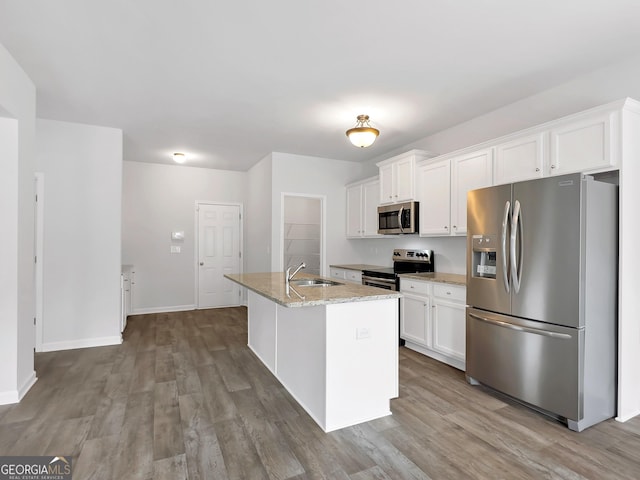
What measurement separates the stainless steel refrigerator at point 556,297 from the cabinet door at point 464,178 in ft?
2.23

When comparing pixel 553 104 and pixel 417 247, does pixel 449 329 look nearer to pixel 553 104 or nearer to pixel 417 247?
pixel 417 247

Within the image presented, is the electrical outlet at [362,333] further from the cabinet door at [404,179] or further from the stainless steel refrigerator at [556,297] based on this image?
the cabinet door at [404,179]

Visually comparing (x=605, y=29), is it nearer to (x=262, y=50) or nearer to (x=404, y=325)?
(x=262, y=50)

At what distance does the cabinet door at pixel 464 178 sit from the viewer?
3.43 metres

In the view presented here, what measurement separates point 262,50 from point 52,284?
354 cm

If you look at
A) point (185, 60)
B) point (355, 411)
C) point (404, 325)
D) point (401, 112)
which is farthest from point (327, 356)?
point (401, 112)

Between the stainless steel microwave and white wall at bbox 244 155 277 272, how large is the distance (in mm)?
1736

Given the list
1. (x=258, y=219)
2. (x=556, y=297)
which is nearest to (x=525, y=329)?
(x=556, y=297)

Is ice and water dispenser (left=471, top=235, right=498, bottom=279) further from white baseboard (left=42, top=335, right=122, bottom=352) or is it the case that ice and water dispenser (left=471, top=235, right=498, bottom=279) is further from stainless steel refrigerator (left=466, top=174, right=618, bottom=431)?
white baseboard (left=42, top=335, right=122, bottom=352)

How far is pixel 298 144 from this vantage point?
497cm

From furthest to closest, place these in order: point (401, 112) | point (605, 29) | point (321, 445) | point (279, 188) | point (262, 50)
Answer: point (279, 188)
point (401, 112)
point (262, 50)
point (605, 29)
point (321, 445)

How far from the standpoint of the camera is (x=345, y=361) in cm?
238

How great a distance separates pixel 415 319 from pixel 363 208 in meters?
2.13

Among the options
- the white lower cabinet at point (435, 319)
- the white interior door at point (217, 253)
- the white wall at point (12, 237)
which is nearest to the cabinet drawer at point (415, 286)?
the white lower cabinet at point (435, 319)
